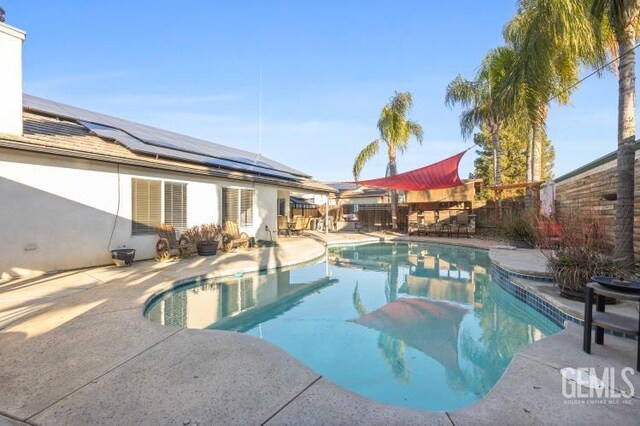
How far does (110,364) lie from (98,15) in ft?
38.2

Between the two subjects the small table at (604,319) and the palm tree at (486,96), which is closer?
the small table at (604,319)

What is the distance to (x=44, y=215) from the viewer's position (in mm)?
6906

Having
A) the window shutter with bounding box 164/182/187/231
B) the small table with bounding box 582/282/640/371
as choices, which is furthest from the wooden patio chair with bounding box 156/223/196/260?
the small table with bounding box 582/282/640/371

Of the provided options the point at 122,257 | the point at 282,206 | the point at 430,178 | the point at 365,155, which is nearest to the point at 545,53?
the point at 430,178

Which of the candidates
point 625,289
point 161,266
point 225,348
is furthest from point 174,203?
point 625,289

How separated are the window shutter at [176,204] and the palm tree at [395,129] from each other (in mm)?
12046

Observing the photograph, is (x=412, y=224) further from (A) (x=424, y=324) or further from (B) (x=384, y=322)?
(B) (x=384, y=322)

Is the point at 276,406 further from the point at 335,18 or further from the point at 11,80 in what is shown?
the point at 335,18

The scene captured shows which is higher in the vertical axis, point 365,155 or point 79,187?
point 365,155

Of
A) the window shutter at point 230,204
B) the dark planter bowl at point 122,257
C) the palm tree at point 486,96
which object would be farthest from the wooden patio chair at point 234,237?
the palm tree at point 486,96

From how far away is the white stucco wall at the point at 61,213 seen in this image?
651 centimetres

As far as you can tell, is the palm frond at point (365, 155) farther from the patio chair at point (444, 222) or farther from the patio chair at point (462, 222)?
the patio chair at point (462, 222)

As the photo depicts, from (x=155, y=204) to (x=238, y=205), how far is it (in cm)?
321

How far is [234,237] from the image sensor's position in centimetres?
1097
